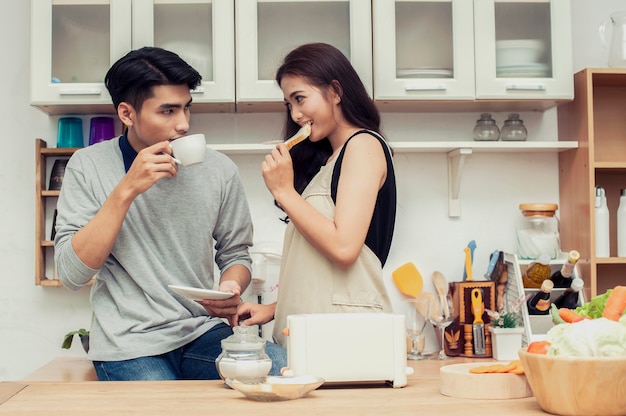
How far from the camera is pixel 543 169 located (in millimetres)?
3049

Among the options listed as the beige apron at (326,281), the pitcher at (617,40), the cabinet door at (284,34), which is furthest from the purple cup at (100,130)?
the pitcher at (617,40)

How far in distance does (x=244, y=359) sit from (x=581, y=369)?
55 cm

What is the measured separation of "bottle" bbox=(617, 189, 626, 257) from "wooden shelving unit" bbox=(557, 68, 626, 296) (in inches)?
2.2

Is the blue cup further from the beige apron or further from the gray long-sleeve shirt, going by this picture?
the beige apron

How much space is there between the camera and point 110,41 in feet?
8.80

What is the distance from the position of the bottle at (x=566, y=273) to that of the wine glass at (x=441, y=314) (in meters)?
0.38

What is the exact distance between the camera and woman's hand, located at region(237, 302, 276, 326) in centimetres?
197

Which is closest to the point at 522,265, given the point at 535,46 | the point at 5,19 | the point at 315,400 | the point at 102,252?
the point at 535,46

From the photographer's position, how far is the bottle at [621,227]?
2.85m

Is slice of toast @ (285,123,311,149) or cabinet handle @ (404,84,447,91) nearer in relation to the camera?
slice of toast @ (285,123,311,149)

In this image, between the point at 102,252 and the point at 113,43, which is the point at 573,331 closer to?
the point at 102,252

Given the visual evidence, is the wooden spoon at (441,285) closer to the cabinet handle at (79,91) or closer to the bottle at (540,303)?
the bottle at (540,303)

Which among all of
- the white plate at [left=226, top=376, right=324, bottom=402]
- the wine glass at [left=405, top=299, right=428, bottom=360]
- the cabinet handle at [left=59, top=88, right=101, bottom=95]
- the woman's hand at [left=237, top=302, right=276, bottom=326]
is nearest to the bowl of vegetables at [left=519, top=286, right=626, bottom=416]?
the white plate at [left=226, top=376, right=324, bottom=402]

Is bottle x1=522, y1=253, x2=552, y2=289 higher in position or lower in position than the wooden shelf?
lower
